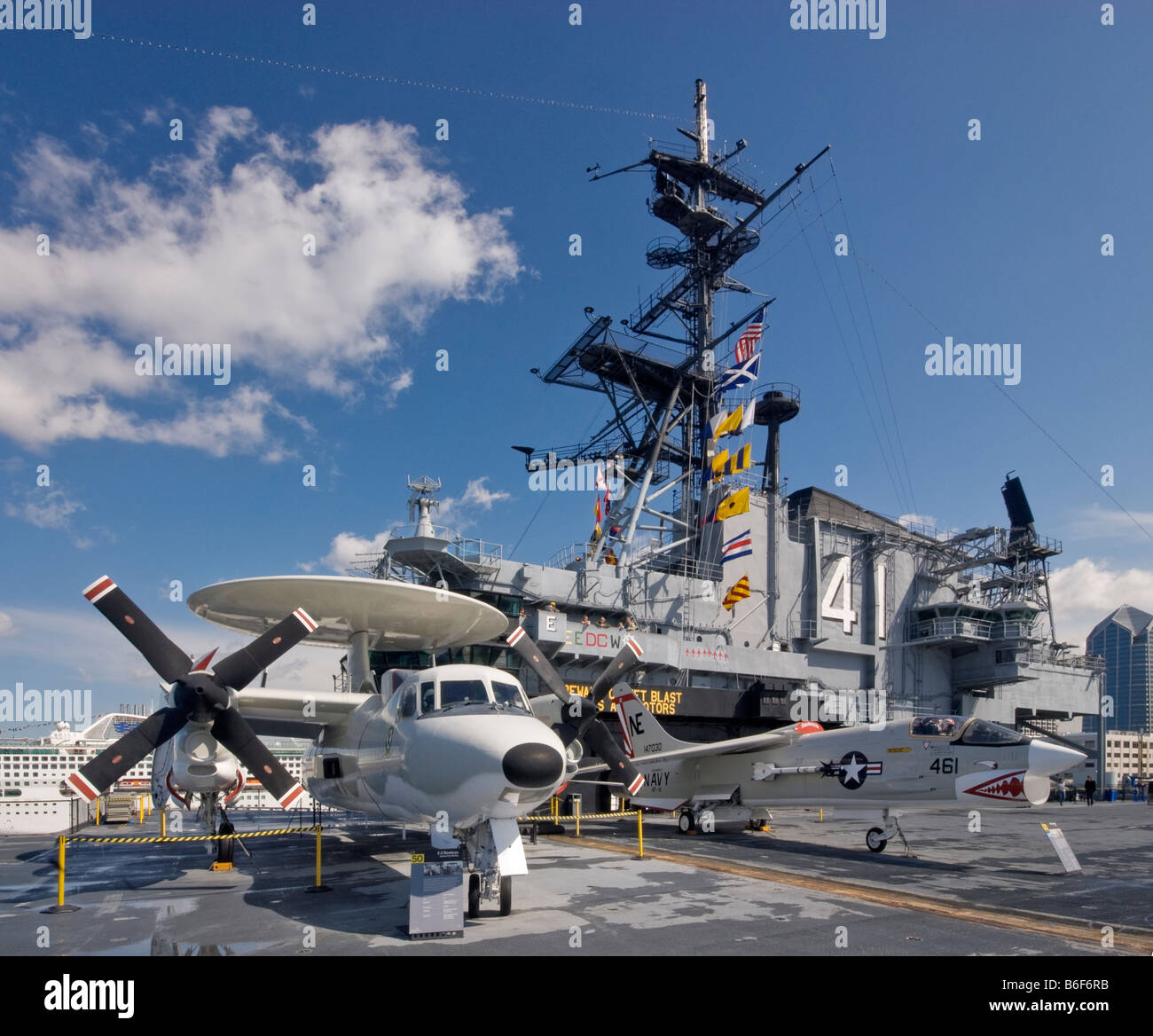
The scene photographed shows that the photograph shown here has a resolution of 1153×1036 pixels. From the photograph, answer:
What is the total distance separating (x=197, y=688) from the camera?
552 inches

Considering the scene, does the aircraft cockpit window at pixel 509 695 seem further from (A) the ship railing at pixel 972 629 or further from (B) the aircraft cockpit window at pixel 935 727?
(A) the ship railing at pixel 972 629

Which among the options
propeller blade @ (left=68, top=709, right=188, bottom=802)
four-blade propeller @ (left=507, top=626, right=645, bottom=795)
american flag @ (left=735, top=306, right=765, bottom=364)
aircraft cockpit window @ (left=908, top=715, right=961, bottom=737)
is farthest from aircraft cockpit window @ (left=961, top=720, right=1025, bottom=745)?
american flag @ (left=735, top=306, right=765, bottom=364)

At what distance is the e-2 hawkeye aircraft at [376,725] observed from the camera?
464 inches

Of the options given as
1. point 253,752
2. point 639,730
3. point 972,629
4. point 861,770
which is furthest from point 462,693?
point 972,629

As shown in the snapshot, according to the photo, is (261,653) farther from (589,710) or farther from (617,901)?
(617,901)

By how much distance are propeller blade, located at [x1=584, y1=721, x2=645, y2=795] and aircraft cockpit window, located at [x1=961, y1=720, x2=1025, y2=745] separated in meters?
9.43

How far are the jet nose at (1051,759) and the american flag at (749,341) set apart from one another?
2437 cm

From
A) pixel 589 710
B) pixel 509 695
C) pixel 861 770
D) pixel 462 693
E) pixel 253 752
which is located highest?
pixel 462 693

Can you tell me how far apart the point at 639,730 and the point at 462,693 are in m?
18.9

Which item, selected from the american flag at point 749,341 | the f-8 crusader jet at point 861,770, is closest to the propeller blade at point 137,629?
the f-8 crusader jet at point 861,770

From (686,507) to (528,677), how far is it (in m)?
15.4

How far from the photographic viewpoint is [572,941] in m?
10.7
